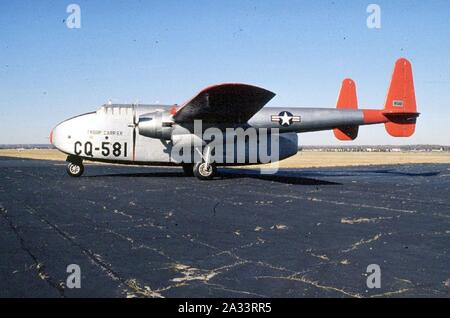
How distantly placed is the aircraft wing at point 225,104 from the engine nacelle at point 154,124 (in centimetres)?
54

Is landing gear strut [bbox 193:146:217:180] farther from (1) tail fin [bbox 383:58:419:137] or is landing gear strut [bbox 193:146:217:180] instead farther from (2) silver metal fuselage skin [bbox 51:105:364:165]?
(1) tail fin [bbox 383:58:419:137]

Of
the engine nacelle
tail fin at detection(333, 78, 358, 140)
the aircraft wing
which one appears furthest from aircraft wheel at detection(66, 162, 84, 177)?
tail fin at detection(333, 78, 358, 140)

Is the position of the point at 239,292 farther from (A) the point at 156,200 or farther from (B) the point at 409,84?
(B) the point at 409,84

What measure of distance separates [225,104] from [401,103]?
429 inches

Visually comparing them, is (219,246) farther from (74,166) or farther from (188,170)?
(188,170)

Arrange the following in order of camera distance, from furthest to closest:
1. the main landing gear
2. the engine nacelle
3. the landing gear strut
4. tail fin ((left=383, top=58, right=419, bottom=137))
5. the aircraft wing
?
tail fin ((left=383, top=58, right=419, bottom=137)) → the main landing gear → the landing gear strut → the engine nacelle → the aircraft wing

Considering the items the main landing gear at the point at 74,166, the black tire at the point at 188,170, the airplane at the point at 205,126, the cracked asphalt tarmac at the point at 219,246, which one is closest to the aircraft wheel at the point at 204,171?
the airplane at the point at 205,126

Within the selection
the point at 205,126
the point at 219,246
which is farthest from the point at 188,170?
the point at 219,246

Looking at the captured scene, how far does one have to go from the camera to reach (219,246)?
686 centimetres

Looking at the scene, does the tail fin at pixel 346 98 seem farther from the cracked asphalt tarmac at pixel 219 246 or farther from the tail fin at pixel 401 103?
the cracked asphalt tarmac at pixel 219 246

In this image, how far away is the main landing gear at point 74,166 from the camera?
1991 cm

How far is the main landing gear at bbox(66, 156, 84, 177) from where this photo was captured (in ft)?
65.3

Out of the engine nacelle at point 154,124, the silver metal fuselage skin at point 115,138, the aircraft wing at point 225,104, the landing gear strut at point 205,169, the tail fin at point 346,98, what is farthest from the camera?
the tail fin at point 346,98

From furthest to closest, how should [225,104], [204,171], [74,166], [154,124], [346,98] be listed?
[346,98] < [74,166] < [204,171] < [154,124] < [225,104]
